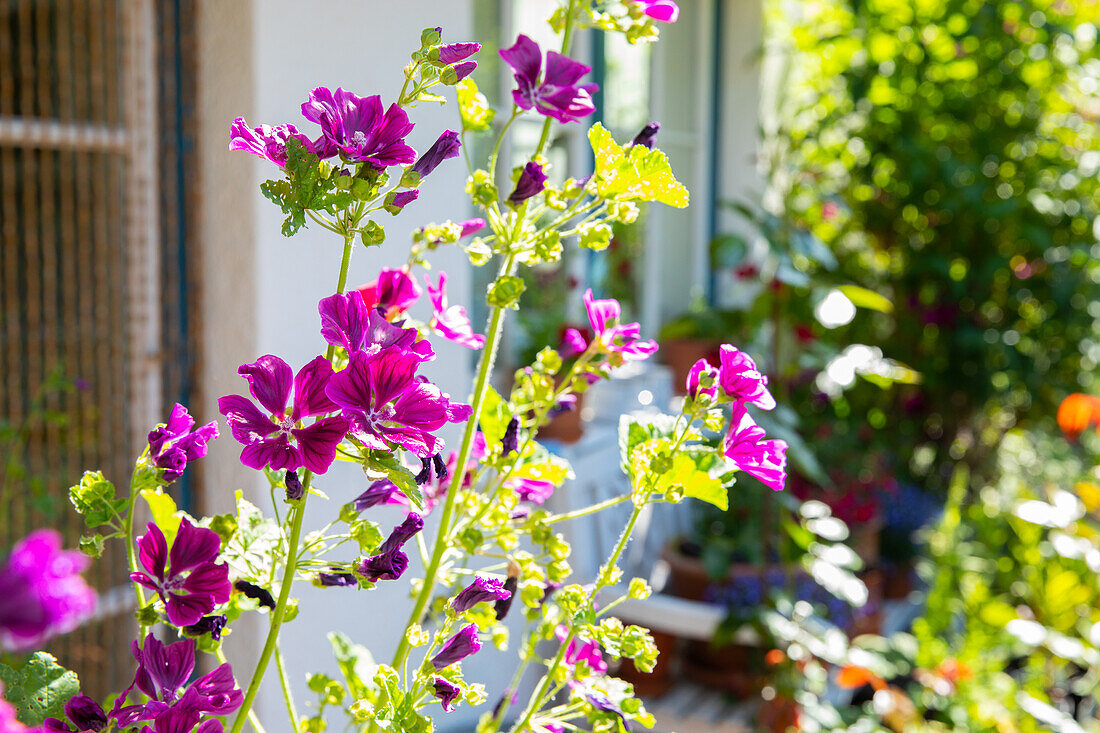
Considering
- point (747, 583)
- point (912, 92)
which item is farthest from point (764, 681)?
point (912, 92)

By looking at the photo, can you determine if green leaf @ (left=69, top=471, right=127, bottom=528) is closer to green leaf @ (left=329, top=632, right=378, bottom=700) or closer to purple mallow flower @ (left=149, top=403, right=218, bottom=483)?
purple mallow flower @ (left=149, top=403, right=218, bottom=483)

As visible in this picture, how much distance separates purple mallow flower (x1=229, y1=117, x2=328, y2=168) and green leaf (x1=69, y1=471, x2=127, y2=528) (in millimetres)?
172

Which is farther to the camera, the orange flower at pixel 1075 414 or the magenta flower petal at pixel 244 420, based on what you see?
the orange flower at pixel 1075 414

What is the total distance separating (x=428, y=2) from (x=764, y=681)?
1590mm

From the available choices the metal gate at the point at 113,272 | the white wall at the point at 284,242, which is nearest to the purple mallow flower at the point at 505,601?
the white wall at the point at 284,242

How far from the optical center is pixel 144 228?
162cm

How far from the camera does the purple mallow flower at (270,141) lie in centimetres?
44

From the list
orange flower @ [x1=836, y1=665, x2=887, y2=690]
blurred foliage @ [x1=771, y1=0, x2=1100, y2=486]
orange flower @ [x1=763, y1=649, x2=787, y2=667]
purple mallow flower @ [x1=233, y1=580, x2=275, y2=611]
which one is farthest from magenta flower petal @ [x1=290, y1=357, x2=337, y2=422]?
blurred foliage @ [x1=771, y1=0, x2=1100, y2=486]

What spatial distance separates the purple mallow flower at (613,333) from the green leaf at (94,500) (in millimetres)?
307

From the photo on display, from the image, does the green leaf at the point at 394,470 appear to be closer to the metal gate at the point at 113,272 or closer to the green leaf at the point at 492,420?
the green leaf at the point at 492,420

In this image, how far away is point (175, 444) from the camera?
1.53 feet

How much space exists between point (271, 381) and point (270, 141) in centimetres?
11

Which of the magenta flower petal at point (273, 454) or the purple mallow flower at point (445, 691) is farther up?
the magenta flower petal at point (273, 454)

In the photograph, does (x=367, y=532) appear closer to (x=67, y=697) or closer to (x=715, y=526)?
(x=67, y=697)
